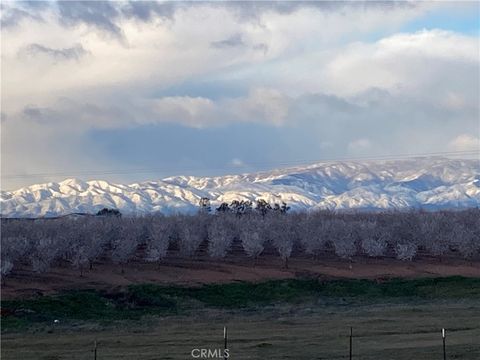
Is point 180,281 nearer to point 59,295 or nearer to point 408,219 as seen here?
point 59,295

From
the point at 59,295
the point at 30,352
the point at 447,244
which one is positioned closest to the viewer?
the point at 30,352

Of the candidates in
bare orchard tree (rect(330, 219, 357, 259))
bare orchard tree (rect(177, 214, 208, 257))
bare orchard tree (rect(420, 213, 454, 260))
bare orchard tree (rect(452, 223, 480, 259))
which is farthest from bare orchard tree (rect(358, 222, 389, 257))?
bare orchard tree (rect(177, 214, 208, 257))

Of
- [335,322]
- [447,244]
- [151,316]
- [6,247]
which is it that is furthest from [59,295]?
[447,244]

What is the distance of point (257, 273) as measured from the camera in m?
80.8

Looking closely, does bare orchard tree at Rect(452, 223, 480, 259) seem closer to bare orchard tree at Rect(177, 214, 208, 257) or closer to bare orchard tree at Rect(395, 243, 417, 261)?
bare orchard tree at Rect(395, 243, 417, 261)

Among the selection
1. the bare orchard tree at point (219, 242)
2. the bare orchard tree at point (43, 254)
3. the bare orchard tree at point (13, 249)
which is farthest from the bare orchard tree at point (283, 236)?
the bare orchard tree at point (13, 249)

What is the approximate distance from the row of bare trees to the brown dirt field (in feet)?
4.20

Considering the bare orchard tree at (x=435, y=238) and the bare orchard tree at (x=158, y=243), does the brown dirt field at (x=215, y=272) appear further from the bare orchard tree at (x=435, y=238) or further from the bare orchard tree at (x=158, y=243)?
the bare orchard tree at (x=435, y=238)

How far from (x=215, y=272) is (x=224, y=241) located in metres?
8.13

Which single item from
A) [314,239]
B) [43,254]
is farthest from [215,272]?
[314,239]

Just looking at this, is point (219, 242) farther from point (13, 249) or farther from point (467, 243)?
point (467, 243)

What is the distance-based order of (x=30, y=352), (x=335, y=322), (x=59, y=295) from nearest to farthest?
(x=30, y=352)
(x=335, y=322)
(x=59, y=295)

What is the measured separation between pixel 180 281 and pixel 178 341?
3041 cm

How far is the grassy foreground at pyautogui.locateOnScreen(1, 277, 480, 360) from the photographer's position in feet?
135
